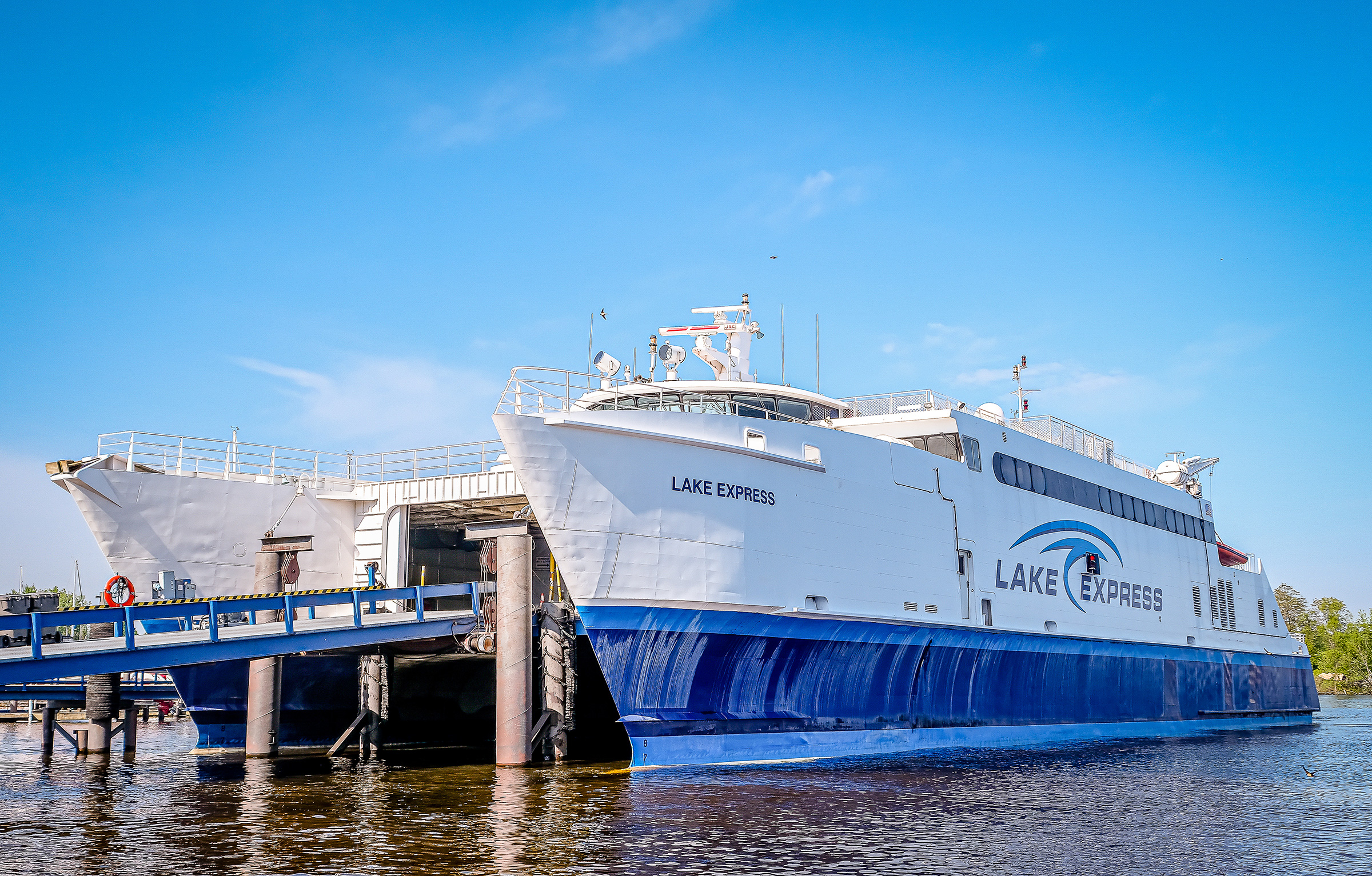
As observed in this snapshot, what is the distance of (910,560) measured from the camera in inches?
843

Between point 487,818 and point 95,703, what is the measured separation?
16735 mm

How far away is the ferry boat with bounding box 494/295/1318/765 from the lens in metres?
17.8

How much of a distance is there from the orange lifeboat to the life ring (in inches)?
1244

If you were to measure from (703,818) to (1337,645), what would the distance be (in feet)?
300

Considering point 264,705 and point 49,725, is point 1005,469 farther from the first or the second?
point 49,725

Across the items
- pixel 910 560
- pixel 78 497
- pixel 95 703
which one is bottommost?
pixel 95 703

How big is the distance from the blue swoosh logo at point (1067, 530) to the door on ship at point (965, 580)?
192cm

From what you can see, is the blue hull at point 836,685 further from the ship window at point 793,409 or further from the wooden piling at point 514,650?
the ship window at point 793,409

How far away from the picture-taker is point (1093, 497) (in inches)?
1104

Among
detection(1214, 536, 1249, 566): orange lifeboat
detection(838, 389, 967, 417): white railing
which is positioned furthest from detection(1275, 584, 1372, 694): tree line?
detection(838, 389, 967, 417): white railing

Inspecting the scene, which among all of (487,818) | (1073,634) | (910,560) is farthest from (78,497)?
(1073,634)

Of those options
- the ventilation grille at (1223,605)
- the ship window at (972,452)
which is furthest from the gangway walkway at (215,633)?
the ventilation grille at (1223,605)

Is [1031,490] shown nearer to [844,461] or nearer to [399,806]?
[844,461]

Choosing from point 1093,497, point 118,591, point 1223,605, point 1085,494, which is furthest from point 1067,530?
point 118,591
